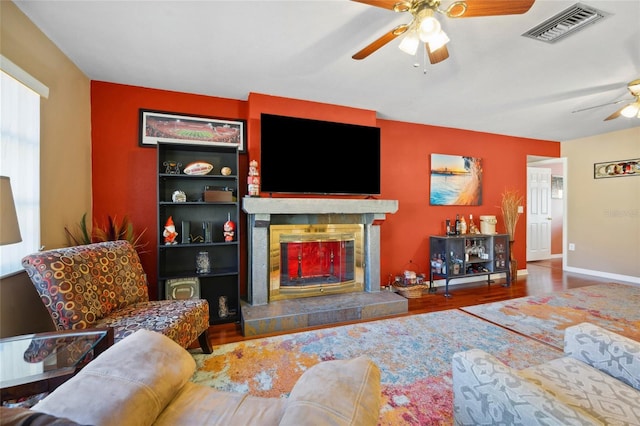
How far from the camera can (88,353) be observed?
1.25 metres

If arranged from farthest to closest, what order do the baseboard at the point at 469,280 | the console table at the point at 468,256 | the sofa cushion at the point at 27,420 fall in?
the baseboard at the point at 469,280
the console table at the point at 468,256
the sofa cushion at the point at 27,420

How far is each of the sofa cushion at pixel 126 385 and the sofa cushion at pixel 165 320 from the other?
682 mm

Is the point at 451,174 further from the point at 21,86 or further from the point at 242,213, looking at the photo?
the point at 21,86

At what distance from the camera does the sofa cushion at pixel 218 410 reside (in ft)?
2.96

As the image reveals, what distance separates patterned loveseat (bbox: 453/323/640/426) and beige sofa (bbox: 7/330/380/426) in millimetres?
525

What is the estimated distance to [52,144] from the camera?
84.2 inches

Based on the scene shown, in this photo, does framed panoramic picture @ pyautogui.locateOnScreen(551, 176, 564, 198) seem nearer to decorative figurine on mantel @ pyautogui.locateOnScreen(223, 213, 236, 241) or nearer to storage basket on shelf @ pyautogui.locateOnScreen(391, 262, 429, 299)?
storage basket on shelf @ pyautogui.locateOnScreen(391, 262, 429, 299)

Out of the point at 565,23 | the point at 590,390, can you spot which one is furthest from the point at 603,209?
the point at 590,390

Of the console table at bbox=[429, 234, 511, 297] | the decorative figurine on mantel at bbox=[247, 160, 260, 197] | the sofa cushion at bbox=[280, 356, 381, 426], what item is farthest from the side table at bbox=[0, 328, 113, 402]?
the console table at bbox=[429, 234, 511, 297]

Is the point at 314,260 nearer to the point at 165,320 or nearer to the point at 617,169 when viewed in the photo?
the point at 165,320

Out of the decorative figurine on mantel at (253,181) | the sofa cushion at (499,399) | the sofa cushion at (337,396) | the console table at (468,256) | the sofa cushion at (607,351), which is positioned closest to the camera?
the sofa cushion at (337,396)

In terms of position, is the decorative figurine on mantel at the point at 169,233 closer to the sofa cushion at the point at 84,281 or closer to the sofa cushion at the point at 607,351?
the sofa cushion at the point at 84,281

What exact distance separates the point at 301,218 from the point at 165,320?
176 cm

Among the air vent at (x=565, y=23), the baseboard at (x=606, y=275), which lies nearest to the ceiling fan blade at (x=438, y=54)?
the air vent at (x=565, y=23)
